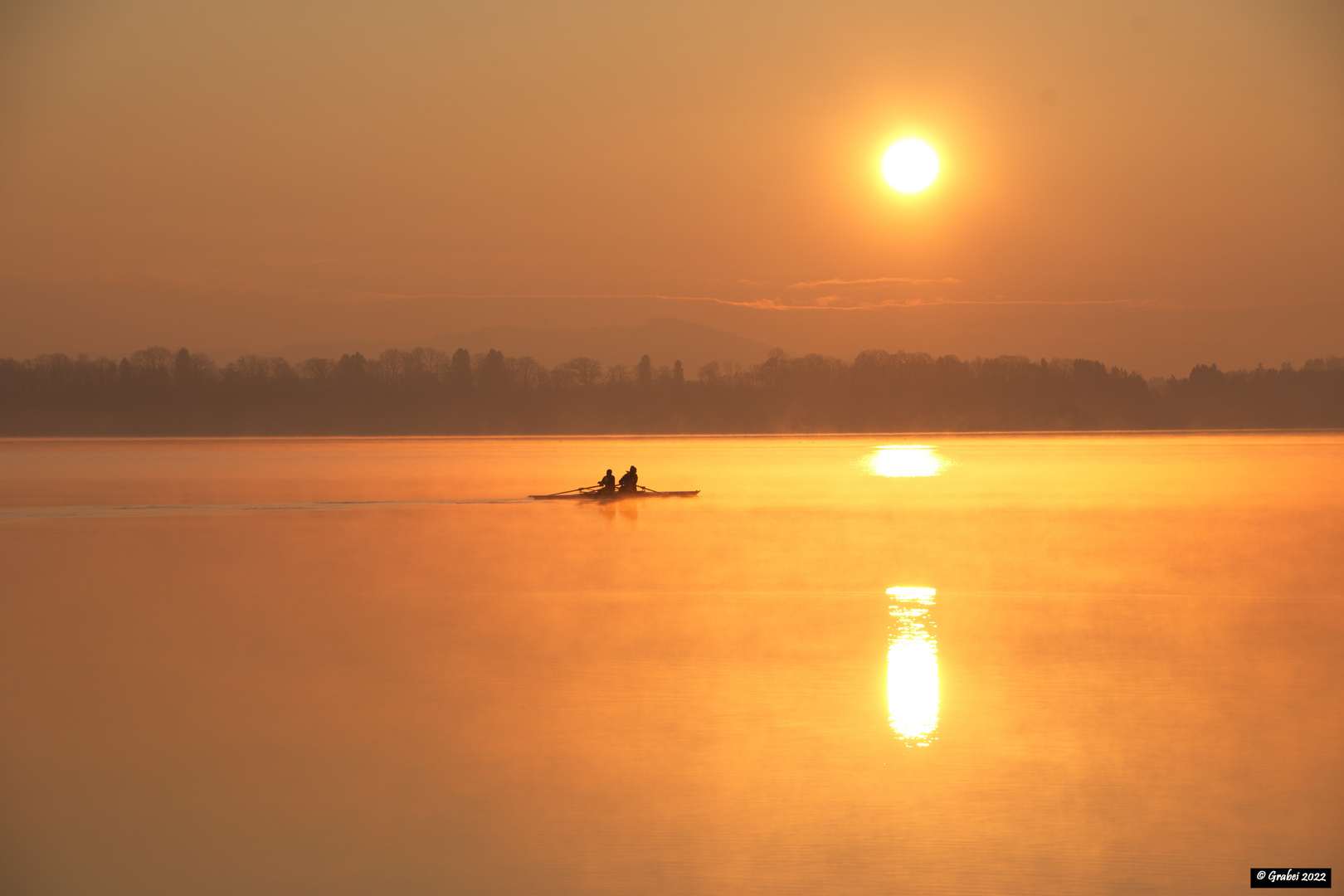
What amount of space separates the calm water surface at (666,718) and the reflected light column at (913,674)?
65 millimetres

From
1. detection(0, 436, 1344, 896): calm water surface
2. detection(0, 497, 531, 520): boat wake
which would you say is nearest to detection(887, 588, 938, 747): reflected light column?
detection(0, 436, 1344, 896): calm water surface

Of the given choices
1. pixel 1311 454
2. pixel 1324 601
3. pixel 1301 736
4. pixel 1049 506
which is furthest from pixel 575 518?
pixel 1311 454

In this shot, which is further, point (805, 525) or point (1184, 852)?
point (805, 525)

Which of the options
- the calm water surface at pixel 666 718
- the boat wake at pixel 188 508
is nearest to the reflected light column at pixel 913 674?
the calm water surface at pixel 666 718

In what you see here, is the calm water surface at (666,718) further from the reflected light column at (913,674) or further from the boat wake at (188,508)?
the boat wake at (188,508)

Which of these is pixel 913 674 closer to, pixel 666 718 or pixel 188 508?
pixel 666 718

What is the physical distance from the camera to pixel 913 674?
1355cm

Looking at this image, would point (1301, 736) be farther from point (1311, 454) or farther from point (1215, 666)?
point (1311, 454)

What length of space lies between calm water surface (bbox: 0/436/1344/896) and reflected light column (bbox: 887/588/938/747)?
0.07 m

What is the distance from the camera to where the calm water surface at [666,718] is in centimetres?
851

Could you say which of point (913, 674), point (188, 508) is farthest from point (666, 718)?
point (188, 508)

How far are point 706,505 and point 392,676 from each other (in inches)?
1096

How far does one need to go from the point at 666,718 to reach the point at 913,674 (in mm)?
3274

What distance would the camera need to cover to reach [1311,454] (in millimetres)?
88812
